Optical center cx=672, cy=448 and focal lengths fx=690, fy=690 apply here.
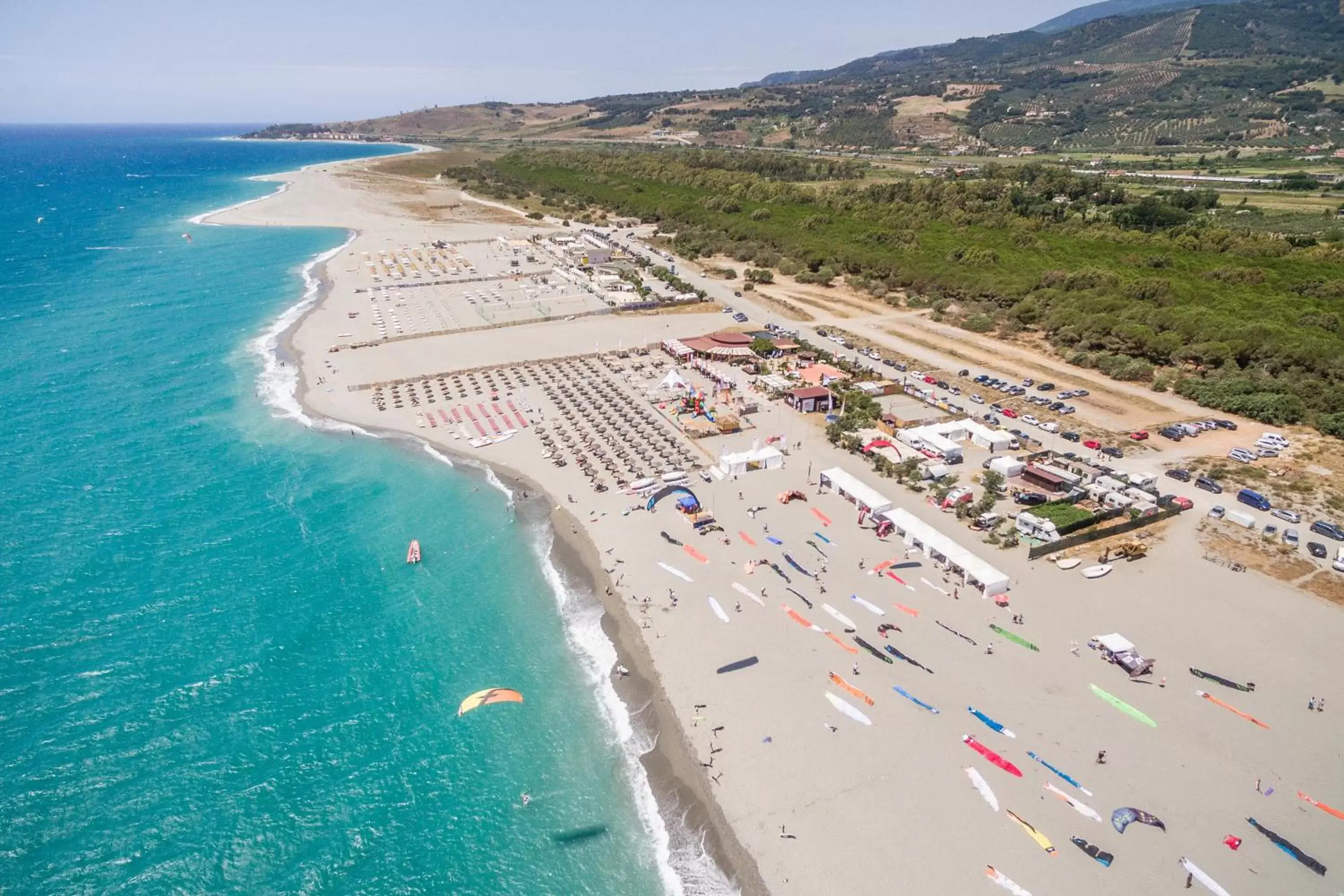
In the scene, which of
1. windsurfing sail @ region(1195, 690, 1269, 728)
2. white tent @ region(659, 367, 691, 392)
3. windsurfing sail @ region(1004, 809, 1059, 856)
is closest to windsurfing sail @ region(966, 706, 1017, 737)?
windsurfing sail @ region(1004, 809, 1059, 856)

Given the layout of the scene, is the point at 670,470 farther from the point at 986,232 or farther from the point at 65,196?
the point at 65,196

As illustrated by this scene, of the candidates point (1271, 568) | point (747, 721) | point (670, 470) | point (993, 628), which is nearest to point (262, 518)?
point (670, 470)

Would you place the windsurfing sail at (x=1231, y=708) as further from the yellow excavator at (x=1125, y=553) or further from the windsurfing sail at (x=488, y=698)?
the windsurfing sail at (x=488, y=698)

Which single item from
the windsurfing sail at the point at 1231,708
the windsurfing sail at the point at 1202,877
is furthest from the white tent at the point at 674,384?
the windsurfing sail at the point at 1202,877

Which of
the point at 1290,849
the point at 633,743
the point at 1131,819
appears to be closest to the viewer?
the point at 1290,849

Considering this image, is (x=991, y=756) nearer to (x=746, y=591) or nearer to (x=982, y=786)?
(x=982, y=786)

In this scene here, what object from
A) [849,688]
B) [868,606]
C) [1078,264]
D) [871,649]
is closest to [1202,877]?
[849,688]

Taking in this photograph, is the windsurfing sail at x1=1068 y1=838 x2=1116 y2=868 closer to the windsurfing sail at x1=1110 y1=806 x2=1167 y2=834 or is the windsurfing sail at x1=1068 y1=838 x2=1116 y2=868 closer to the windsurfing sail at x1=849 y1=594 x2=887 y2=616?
the windsurfing sail at x1=1110 y1=806 x2=1167 y2=834

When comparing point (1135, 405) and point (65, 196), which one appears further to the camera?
point (65, 196)
